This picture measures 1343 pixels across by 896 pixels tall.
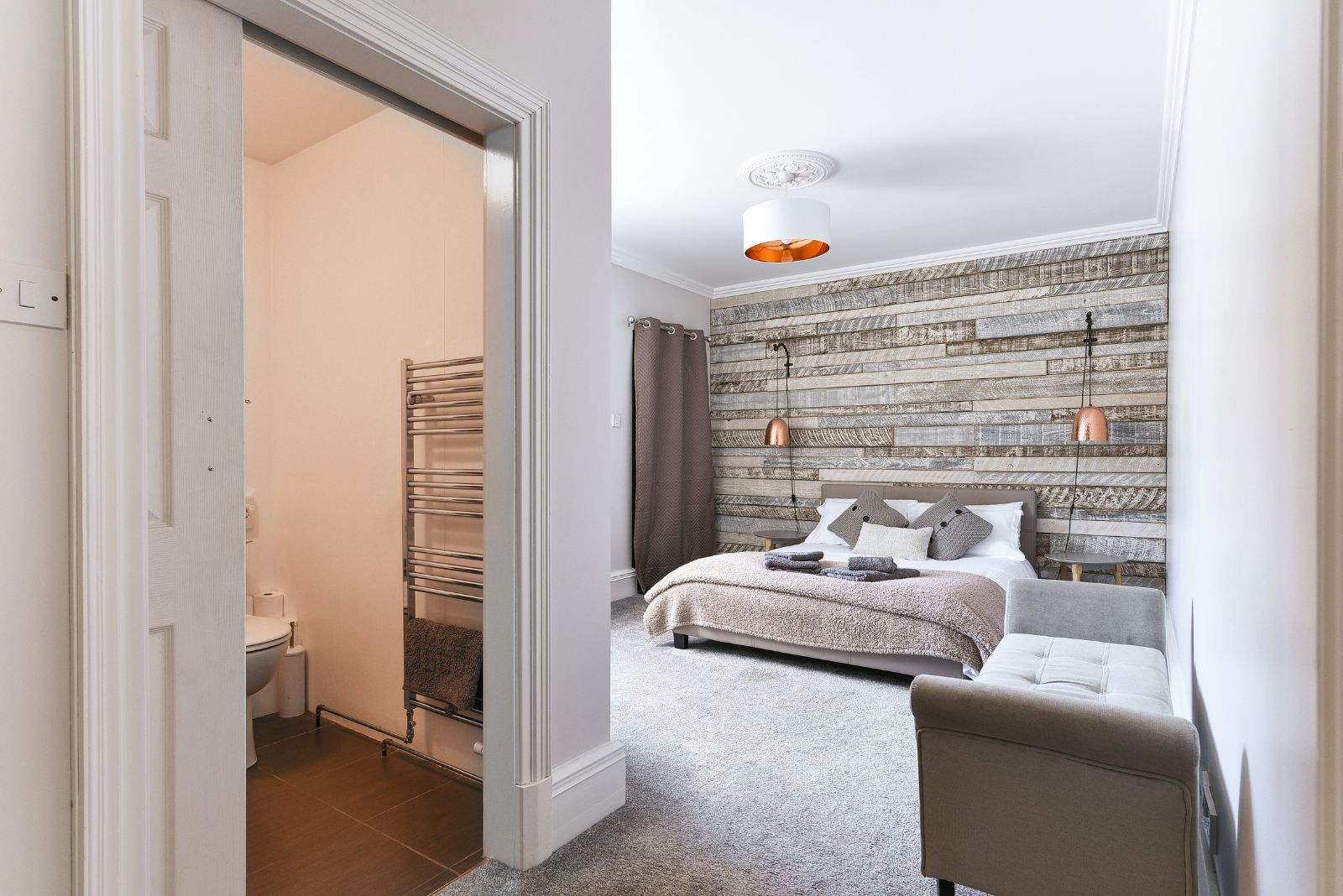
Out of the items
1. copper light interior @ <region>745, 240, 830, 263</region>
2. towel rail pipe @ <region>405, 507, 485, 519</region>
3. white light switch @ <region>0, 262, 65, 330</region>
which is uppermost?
copper light interior @ <region>745, 240, 830, 263</region>

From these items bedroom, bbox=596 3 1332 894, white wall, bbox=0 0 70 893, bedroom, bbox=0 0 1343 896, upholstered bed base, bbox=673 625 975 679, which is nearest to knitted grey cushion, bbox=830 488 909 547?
bedroom, bbox=596 3 1332 894

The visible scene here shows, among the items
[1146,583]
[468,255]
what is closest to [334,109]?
[468,255]

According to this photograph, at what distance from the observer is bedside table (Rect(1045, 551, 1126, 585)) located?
460cm

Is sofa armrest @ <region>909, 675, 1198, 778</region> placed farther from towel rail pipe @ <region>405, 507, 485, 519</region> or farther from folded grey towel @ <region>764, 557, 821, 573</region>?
folded grey towel @ <region>764, 557, 821, 573</region>

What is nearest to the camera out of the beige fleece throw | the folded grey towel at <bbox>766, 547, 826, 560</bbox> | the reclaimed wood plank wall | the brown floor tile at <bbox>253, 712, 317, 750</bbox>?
the brown floor tile at <bbox>253, 712, 317, 750</bbox>

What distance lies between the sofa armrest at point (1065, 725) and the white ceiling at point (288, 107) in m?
2.56

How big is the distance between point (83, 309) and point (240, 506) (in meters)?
0.49

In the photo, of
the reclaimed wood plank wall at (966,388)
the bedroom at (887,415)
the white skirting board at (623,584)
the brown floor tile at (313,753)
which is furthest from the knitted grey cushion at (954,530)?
the brown floor tile at (313,753)

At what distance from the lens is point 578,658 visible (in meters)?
2.20

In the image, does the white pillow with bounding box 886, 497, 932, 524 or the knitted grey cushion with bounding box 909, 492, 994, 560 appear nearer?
the knitted grey cushion with bounding box 909, 492, 994, 560

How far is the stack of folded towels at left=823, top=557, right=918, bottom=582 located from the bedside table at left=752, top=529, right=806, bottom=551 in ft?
4.86

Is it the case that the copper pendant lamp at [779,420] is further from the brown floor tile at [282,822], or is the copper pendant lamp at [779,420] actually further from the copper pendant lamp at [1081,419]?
the brown floor tile at [282,822]

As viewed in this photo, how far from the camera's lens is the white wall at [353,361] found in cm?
269

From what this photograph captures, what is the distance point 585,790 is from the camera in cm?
218
